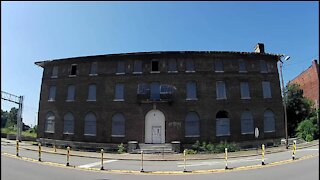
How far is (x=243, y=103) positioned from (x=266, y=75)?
16.2ft

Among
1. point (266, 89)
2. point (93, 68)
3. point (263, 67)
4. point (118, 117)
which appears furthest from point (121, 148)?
point (263, 67)

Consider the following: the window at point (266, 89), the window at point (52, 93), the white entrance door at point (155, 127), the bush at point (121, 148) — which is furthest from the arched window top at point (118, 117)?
the window at point (266, 89)

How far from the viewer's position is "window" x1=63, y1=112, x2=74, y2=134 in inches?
1209

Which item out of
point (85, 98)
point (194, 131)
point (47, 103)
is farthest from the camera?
point (47, 103)

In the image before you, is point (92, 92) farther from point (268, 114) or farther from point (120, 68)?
point (268, 114)

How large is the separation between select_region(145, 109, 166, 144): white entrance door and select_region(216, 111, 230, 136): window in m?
6.13

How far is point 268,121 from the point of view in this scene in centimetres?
3070

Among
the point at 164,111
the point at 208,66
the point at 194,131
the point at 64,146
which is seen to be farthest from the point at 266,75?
the point at 64,146

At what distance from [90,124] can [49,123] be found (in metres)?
6.17

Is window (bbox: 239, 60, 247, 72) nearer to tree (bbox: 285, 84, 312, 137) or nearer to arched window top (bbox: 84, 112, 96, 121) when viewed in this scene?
tree (bbox: 285, 84, 312, 137)

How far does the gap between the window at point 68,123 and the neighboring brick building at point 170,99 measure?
119 mm

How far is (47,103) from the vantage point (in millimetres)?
32500

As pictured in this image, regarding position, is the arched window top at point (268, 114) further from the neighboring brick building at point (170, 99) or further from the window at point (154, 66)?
the window at point (154, 66)

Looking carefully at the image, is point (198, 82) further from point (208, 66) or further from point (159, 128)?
point (159, 128)
